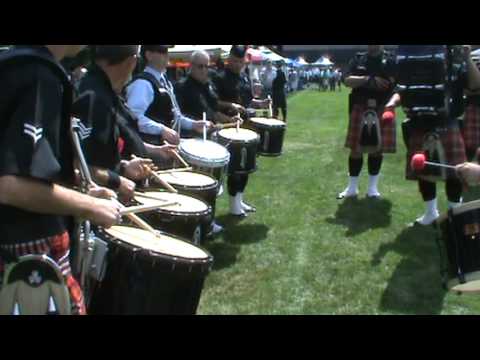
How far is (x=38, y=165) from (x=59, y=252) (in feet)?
1.07

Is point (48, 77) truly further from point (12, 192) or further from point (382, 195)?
point (382, 195)

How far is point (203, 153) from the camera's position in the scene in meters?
4.81

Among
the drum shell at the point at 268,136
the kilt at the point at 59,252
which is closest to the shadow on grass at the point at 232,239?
the drum shell at the point at 268,136

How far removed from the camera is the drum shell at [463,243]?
3.04 meters

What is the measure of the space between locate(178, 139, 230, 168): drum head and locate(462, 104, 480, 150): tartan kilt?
7.90 feet

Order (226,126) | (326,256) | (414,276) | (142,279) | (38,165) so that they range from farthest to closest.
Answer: (226,126)
(326,256)
(414,276)
(142,279)
(38,165)

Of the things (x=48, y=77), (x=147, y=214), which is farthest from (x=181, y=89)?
(x=48, y=77)

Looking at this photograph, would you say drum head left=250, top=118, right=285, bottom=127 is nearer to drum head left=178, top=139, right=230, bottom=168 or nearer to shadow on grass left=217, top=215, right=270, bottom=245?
shadow on grass left=217, top=215, right=270, bottom=245

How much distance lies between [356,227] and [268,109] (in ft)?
9.62

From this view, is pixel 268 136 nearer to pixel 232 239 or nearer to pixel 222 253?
pixel 232 239

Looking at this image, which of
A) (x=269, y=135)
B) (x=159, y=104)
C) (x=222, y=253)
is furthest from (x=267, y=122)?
(x=159, y=104)

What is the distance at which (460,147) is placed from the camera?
519 cm

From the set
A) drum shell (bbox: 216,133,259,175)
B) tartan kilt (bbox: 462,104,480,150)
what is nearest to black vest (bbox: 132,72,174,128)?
drum shell (bbox: 216,133,259,175)

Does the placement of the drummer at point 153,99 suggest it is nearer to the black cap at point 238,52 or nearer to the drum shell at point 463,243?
the black cap at point 238,52
